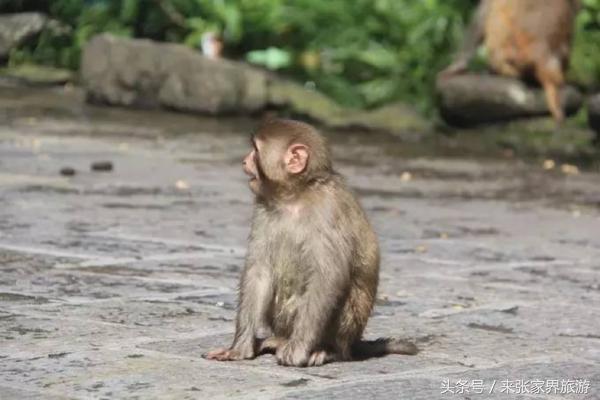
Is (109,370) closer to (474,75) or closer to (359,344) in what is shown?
(359,344)

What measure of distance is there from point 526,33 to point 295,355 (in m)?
12.1

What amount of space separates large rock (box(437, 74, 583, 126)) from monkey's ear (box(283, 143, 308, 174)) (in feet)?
35.2

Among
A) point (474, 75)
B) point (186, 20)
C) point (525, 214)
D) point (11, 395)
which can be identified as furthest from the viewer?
point (186, 20)

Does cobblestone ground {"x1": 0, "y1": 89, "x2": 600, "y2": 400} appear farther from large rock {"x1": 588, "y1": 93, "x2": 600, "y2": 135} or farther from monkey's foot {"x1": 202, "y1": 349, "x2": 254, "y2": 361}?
large rock {"x1": 588, "y1": 93, "x2": 600, "y2": 135}

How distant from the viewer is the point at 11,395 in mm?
4309

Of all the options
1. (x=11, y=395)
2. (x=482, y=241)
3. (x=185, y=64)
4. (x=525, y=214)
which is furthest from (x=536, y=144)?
(x=11, y=395)

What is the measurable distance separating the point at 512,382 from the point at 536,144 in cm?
1039

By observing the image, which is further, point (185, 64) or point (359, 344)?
point (185, 64)

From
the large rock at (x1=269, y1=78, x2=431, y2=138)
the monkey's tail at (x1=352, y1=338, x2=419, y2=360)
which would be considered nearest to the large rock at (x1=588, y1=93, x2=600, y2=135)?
the large rock at (x1=269, y1=78, x2=431, y2=138)

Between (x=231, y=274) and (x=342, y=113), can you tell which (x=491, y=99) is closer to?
(x=342, y=113)

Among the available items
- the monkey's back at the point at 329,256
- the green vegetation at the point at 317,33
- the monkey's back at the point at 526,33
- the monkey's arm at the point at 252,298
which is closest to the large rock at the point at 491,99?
the monkey's back at the point at 526,33

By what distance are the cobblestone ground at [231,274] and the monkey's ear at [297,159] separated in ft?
1.94

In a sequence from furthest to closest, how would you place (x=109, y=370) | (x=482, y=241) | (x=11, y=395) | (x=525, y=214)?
(x=525, y=214)
(x=482, y=241)
(x=109, y=370)
(x=11, y=395)

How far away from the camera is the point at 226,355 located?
4969 millimetres
